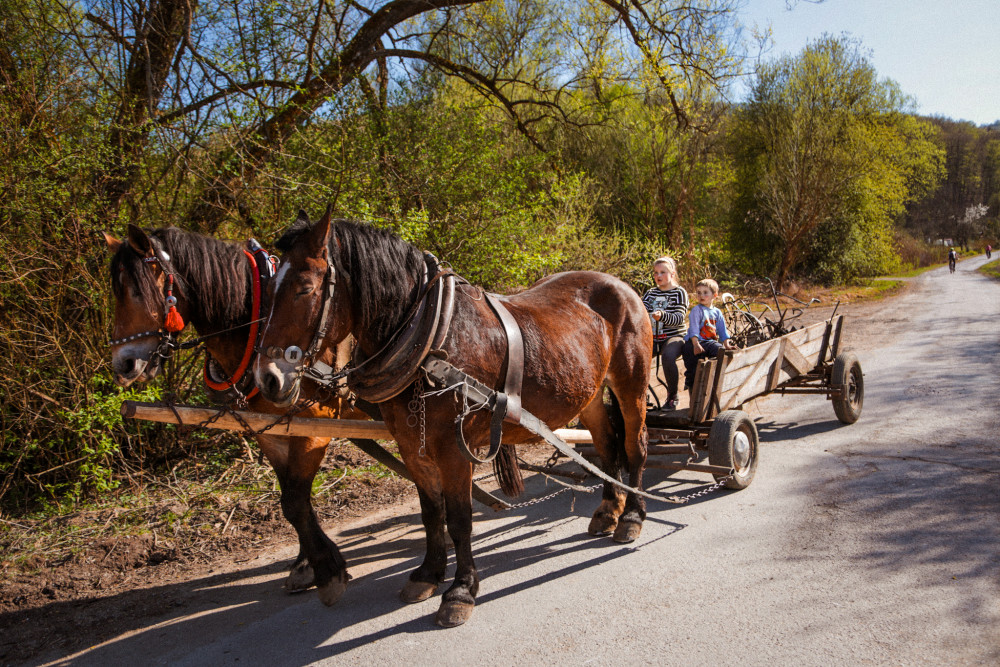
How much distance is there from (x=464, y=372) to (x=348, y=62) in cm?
549

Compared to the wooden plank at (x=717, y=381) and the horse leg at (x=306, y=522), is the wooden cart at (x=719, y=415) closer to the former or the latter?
the wooden plank at (x=717, y=381)

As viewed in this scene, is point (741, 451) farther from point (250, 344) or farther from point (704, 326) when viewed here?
point (250, 344)

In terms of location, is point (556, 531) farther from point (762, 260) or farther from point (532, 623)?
point (762, 260)

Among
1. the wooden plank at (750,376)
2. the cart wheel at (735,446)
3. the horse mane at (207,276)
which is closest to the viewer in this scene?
the horse mane at (207,276)

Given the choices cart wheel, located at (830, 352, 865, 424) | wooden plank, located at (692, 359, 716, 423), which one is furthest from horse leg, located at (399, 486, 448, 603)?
cart wheel, located at (830, 352, 865, 424)

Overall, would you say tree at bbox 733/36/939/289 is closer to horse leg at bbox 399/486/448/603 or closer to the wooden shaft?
the wooden shaft

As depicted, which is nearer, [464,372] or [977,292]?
[464,372]

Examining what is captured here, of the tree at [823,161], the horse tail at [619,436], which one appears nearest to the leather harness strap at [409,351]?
the horse tail at [619,436]

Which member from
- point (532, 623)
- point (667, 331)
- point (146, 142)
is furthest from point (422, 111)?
point (532, 623)

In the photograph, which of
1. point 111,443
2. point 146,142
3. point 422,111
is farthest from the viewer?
point 422,111

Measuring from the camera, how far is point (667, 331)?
216 inches

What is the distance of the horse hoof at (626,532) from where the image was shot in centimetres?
402

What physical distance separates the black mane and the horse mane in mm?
802

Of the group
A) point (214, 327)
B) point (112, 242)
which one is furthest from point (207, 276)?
point (112, 242)
